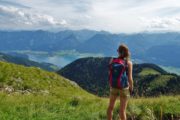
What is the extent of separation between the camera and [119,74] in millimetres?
10922

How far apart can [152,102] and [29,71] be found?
88.9 ft

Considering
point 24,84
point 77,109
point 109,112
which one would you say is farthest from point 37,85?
point 109,112

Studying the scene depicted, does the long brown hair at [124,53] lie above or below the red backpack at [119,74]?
above

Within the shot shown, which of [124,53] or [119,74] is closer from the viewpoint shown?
[119,74]

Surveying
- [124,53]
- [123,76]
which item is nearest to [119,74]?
[123,76]

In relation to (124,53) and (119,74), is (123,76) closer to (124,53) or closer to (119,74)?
(119,74)

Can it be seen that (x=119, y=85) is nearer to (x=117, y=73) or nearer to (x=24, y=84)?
(x=117, y=73)

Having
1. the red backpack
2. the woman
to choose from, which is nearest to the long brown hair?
the woman

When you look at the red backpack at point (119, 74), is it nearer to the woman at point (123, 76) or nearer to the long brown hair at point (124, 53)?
the woman at point (123, 76)

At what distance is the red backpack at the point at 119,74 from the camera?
10953mm

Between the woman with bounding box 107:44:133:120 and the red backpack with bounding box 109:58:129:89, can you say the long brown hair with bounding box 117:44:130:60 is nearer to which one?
the woman with bounding box 107:44:133:120

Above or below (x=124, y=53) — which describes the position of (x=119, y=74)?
below

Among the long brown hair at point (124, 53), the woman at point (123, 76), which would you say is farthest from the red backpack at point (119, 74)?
the long brown hair at point (124, 53)

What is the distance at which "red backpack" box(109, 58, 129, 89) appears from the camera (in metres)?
11.0
